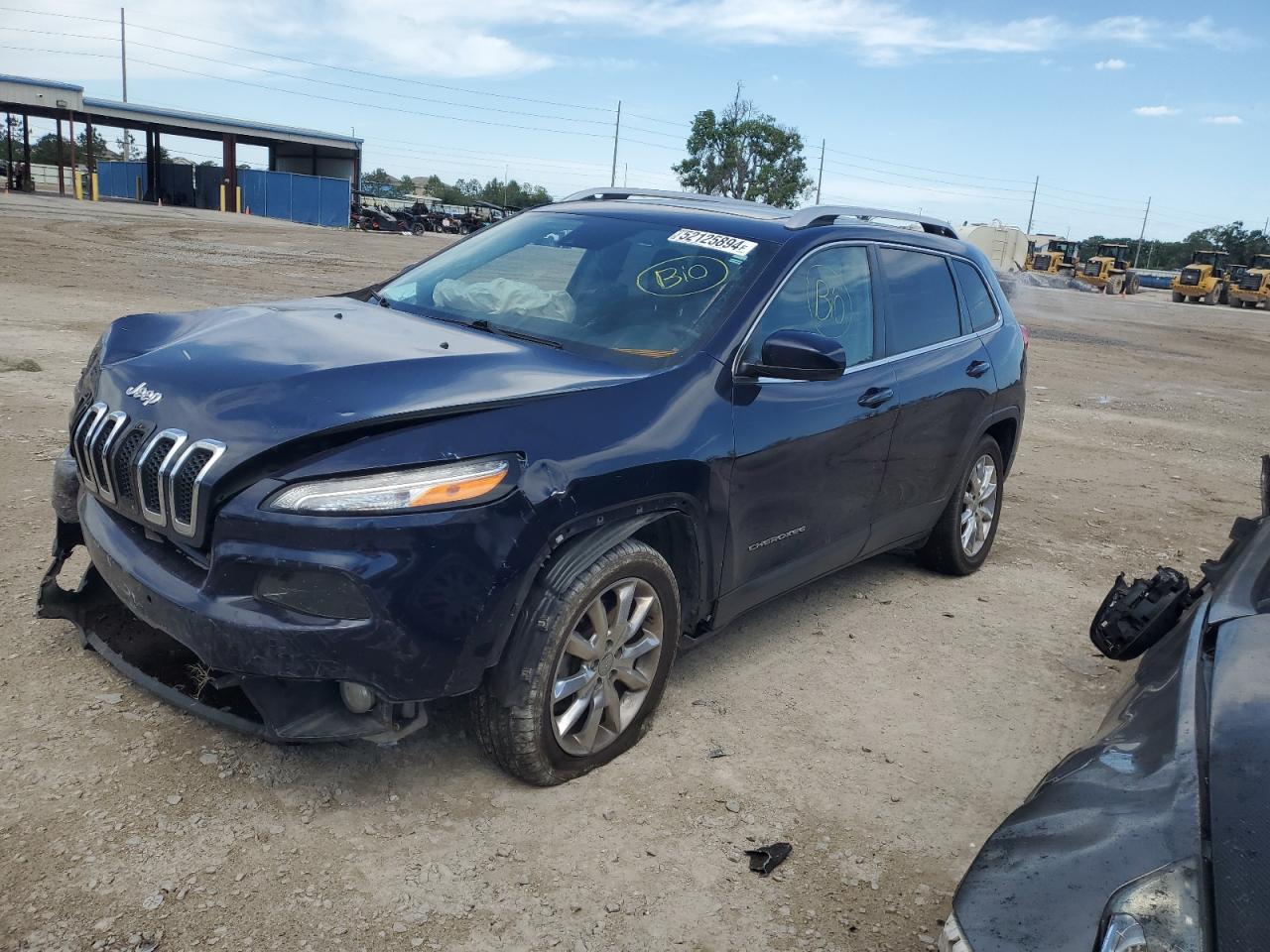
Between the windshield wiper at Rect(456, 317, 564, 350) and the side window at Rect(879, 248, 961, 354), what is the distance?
1.60 metres

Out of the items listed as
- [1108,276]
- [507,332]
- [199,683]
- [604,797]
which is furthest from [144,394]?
[1108,276]

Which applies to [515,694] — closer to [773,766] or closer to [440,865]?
[440,865]

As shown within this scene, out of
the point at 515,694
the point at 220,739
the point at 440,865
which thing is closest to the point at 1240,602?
the point at 515,694

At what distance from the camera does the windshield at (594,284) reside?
140 inches

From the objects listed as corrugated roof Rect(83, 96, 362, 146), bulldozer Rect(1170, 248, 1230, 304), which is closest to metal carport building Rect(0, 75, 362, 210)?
corrugated roof Rect(83, 96, 362, 146)

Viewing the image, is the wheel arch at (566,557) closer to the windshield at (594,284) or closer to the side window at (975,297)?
the windshield at (594,284)

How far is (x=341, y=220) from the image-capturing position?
50375mm

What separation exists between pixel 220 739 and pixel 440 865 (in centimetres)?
89

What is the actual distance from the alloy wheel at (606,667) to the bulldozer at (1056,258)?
54402mm

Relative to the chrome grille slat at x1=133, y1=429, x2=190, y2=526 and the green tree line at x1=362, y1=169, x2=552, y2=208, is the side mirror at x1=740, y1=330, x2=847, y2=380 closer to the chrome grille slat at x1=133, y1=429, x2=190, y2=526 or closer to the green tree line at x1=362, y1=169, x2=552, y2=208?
the chrome grille slat at x1=133, y1=429, x2=190, y2=526

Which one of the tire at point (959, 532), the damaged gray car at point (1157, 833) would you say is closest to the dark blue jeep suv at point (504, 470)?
the tire at point (959, 532)

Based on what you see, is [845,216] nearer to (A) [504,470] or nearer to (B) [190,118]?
(A) [504,470]

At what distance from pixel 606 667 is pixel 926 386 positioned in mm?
2189

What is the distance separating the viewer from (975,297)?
526cm
